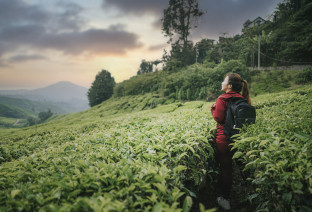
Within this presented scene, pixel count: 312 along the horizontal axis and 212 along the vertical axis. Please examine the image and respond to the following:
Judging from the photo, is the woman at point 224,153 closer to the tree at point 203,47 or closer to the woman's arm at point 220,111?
the woman's arm at point 220,111

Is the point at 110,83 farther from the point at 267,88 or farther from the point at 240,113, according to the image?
the point at 240,113

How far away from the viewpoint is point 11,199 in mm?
1366

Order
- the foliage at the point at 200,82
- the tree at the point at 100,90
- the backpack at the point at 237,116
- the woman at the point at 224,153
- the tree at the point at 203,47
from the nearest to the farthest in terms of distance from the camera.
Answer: the backpack at the point at 237,116
the woman at the point at 224,153
the foliage at the point at 200,82
the tree at the point at 203,47
the tree at the point at 100,90

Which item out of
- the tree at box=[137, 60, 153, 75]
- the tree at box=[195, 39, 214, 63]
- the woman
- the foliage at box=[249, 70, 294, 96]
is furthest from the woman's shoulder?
the tree at box=[137, 60, 153, 75]

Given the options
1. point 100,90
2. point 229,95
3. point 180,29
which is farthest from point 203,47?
point 229,95

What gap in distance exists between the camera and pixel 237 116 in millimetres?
2732

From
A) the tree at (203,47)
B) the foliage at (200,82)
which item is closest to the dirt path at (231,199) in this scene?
the foliage at (200,82)

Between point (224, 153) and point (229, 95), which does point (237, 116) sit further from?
point (224, 153)

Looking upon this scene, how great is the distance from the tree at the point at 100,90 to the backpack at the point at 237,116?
4964cm

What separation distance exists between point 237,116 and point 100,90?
50.6 m

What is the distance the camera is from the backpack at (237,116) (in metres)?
2.72

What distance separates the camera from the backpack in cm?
272

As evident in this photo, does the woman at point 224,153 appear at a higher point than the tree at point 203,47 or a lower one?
lower

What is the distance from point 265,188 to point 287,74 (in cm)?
2502
